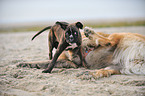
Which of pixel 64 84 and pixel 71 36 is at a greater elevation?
pixel 71 36

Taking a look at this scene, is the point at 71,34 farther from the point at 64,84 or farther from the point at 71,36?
the point at 64,84

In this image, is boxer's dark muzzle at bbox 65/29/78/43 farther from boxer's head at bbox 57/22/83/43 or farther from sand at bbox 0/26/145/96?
sand at bbox 0/26/145/96

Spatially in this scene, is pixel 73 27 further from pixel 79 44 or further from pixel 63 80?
pixel 63 80

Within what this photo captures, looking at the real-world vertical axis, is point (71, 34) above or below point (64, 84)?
above

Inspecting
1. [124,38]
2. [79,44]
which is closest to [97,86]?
[79,44]

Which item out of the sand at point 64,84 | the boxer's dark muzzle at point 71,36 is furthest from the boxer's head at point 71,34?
the sand at point 64,84

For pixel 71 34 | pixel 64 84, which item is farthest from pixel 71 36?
pixel 64 84

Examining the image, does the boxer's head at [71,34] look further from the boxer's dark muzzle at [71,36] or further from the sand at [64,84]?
the sand at [64,84]

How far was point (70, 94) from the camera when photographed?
86.9 inches

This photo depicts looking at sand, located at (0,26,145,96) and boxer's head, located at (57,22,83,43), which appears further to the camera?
boxer's head, located at (57,22,83,43)

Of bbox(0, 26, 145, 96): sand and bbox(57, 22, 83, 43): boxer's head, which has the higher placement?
bbox(57, 22, 83, 43): boxer's head

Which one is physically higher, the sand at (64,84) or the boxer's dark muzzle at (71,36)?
the boxer's dark muzzle at (71,36)

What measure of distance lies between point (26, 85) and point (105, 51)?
191cm

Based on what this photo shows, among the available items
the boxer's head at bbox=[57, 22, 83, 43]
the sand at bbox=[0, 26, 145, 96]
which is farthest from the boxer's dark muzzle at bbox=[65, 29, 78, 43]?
the sand at bbox=[0, 26, 145, 96]
